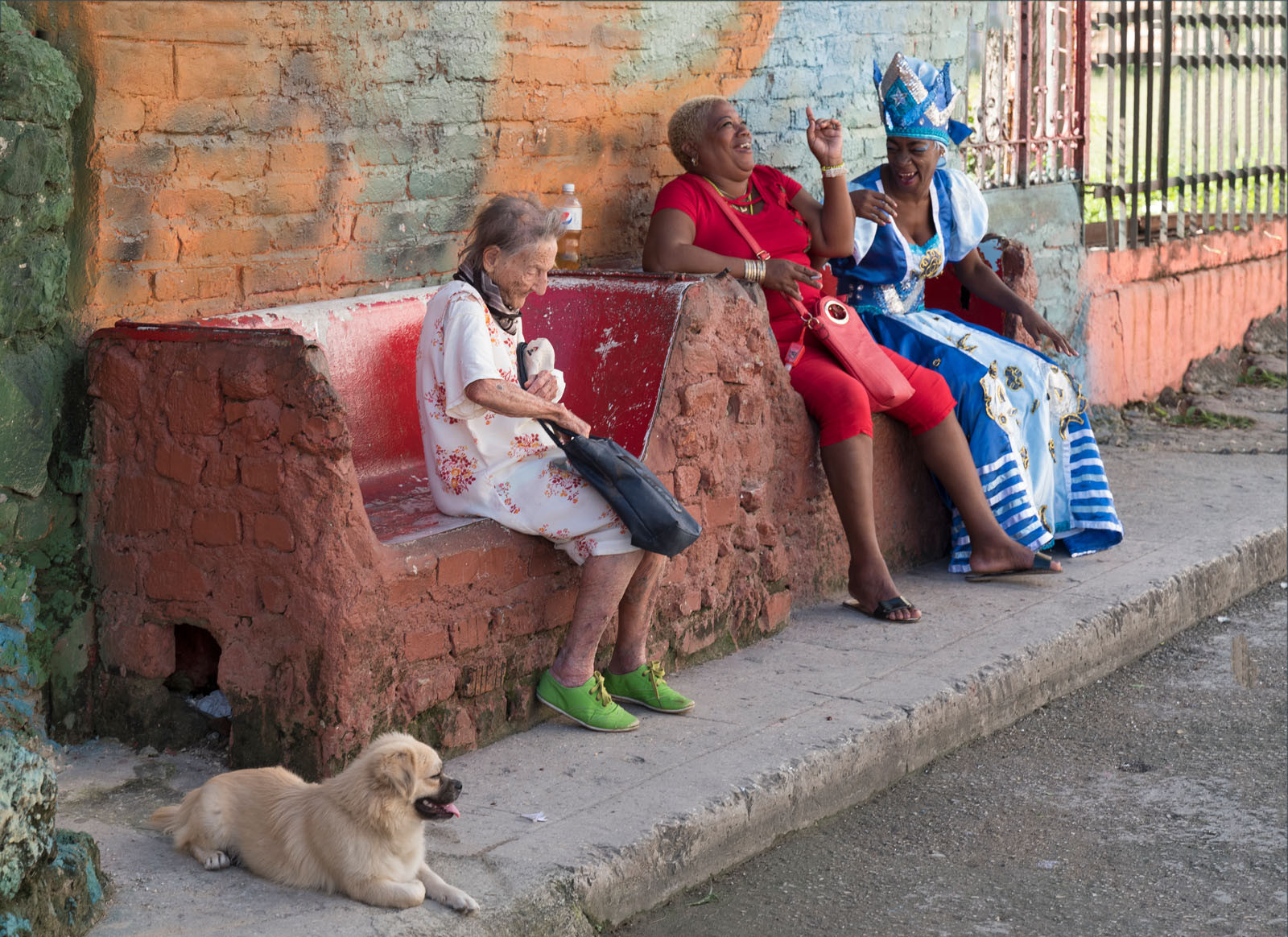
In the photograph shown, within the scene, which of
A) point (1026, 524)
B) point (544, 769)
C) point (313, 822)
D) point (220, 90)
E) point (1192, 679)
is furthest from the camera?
point (1026, 524)

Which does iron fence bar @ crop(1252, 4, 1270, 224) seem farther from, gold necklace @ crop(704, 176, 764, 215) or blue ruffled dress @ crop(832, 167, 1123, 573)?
gold necklace @ crop(704, 176, 764, 215)

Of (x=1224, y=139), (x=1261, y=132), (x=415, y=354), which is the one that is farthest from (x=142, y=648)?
(x=1261, y=132)

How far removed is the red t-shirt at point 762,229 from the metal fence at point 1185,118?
139 inches

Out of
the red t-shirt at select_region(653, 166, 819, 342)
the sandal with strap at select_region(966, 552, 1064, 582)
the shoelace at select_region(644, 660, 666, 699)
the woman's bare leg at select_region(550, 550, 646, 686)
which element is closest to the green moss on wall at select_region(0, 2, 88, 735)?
the woman's bare leg at select_region(550, 550, 646, 686)

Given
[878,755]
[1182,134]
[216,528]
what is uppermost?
[1182,134]

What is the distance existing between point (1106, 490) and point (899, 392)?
1.03 metres

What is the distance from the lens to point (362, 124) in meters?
4.56

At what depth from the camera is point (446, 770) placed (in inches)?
140

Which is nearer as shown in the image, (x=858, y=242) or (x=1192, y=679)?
(x=1192, y=679)

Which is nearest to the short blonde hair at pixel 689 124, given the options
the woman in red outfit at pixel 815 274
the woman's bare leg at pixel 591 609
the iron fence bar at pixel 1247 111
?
the woman in red outfit at pixel 815 274

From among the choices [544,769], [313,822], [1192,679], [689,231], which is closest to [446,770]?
[544,769]

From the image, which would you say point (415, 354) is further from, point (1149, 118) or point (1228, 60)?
point (1228, 60)

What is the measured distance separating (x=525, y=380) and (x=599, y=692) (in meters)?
0.81

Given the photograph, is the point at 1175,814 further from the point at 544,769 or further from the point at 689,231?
the point at 689,231
